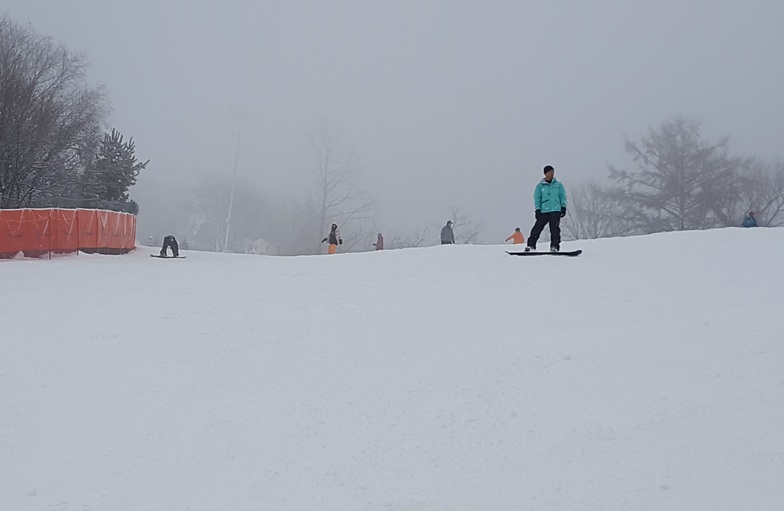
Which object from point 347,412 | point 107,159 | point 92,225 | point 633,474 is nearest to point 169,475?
point 347,412

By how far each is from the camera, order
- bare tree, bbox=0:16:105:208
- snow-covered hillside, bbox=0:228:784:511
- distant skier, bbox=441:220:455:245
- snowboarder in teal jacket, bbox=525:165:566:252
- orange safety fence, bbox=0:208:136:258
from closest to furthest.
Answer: snow-covered hillside, bbox=0:228:784:511
snowboarder in teal jacket, bbox=525:165:566:252
orange safety fence, bbox=0:208:136:258
distant skier, bbox=441:220:455:245
bare tree, bbox=0:16:105:208

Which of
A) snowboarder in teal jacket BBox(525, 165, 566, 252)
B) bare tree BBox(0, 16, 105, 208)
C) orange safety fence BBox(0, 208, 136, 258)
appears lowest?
orange safety fence BBox(0, 208, 136, 258)

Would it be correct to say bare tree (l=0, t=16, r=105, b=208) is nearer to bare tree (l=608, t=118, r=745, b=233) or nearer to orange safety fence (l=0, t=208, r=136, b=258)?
orange safety fence (l=0, t=208, r=136, b=258)

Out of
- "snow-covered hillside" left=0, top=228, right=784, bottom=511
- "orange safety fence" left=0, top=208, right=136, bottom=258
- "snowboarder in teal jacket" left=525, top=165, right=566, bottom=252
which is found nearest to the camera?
"snow-covered hillside" left=0, top=228, right=784, bottom=511

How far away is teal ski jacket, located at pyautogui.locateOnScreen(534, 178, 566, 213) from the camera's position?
13.9 metres

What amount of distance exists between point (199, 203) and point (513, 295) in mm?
83042

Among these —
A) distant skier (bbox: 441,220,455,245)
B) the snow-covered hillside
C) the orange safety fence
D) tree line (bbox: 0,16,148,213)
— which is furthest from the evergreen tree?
the snow-covered hillside

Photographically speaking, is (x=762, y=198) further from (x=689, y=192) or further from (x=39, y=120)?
(x=39, y=120)

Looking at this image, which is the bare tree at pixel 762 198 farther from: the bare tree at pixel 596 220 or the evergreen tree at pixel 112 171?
the evergreen tree at pixel 112 171

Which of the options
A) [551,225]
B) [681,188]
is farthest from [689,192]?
[551,225]

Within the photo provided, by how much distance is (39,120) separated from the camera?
36625 mm

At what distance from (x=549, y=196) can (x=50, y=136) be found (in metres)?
32.7

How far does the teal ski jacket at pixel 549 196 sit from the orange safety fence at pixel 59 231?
56.5 feet

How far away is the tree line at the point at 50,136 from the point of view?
35.3 metres
